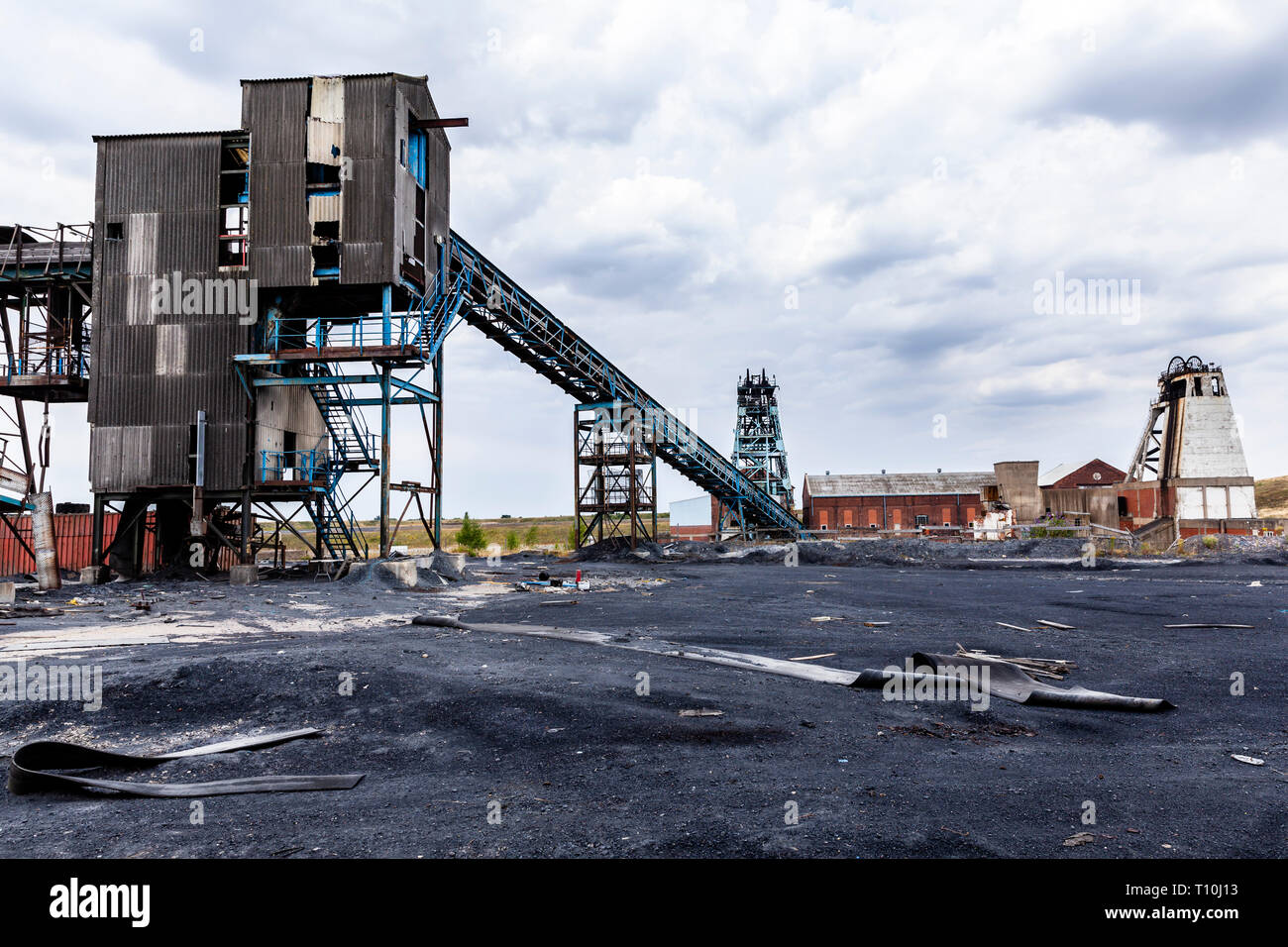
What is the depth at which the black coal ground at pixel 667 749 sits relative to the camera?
3.59 meters

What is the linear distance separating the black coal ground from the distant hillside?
3409 inches

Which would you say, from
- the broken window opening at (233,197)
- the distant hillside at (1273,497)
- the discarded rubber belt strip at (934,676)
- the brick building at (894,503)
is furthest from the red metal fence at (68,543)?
the distant hillside at (1273,497)

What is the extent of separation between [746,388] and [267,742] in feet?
153

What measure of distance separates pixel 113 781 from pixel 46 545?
17838 millimetres

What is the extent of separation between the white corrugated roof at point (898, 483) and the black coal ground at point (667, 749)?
141ft

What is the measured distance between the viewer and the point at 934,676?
6.75 m

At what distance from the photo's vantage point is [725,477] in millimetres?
35750

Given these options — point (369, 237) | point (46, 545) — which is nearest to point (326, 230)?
point (369, 237)

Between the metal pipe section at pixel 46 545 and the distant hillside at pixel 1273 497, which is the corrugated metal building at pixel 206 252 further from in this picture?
the distant hillside at pixel 1273 497

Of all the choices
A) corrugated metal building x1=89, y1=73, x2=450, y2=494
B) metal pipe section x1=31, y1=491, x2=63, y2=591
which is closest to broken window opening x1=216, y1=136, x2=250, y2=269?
corrugated metal building x1=89, y1=73, x2=450, y2=494

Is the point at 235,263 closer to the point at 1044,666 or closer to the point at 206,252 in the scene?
the point at 206,252

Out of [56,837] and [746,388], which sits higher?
[746,388]

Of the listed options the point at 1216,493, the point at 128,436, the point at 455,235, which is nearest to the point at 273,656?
the point at 128,436
